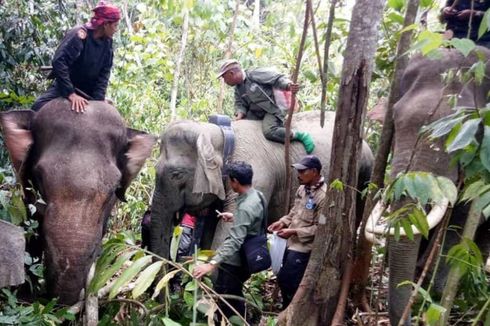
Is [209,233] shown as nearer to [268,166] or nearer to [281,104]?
[268,166]

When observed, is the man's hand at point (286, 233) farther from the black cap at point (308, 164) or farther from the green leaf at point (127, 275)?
the green leaf at point (127, 275)

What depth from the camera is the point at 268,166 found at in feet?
20.7

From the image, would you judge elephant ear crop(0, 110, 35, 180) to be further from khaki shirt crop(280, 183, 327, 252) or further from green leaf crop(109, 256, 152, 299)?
green leaf crop(109, 256, 152, 299)

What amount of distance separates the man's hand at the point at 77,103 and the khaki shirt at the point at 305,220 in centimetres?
171

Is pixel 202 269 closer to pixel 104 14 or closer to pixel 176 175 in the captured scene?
pixel 176 175

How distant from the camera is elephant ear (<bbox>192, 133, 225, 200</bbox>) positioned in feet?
18.5

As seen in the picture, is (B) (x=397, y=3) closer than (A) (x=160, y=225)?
Yes

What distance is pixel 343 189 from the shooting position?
3883 millimetres

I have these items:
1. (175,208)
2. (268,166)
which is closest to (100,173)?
(175,208)

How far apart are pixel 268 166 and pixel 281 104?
560 mm

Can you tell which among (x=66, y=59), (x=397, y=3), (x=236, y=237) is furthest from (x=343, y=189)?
(x=66, y=59)

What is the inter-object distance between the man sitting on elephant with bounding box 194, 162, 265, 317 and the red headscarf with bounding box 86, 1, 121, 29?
1.56 m

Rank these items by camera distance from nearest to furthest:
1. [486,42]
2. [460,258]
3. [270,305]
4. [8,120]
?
[460,258] → [486,42] → [8,120] → [270,305]

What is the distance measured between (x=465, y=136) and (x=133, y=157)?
339cm
